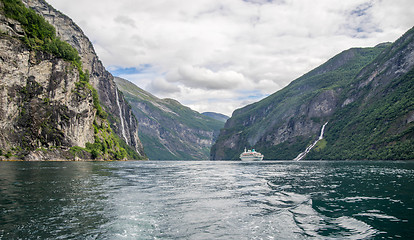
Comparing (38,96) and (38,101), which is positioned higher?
(38,96)

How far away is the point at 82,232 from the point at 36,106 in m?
102

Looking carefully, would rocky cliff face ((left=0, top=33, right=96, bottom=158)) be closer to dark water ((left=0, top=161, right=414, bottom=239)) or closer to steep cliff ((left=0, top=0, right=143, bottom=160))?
steep cliff ((left=0, top=0, right=143, bottom=160))

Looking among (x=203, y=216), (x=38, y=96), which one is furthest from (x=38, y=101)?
(x=203, y=216)

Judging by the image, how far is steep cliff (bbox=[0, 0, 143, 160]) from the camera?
87750mm

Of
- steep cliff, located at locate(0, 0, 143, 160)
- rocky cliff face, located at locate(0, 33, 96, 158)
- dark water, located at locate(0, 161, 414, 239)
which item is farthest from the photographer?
steep cliff, located at locate(0, 0, 143, 160)

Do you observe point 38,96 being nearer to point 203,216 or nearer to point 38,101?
point 38,101

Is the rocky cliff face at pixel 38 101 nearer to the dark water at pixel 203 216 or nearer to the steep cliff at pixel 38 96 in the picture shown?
the steep cliff at pixel 38 96

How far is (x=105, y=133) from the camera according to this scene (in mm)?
155875

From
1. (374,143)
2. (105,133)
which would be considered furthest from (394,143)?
(105,133)

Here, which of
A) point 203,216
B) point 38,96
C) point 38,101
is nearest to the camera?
point 203,216

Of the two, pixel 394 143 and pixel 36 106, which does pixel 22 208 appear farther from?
pixel 394 143

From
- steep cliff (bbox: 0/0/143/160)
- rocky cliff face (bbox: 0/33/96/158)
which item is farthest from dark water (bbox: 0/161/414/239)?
rocky cliff face (bbox: 0/33/96/158)

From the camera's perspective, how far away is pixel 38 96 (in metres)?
101

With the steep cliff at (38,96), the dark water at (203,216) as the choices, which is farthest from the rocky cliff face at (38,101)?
the dark water at (203,216)
